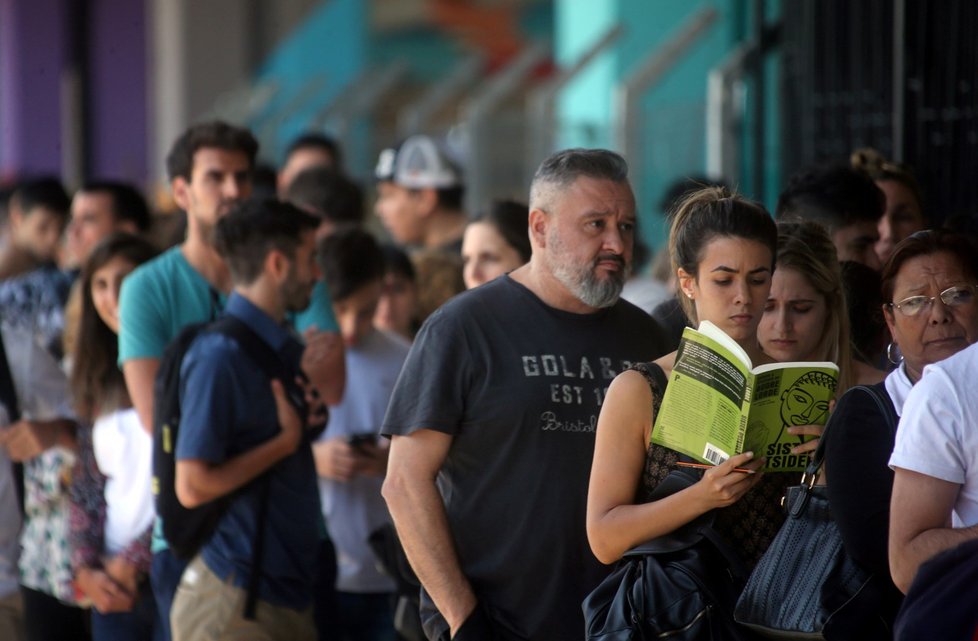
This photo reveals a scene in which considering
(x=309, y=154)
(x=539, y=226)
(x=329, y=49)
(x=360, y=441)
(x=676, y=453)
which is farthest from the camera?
(x=329, y=49)

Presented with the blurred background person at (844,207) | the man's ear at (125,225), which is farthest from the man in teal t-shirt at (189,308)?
the man's ear at (125,225)

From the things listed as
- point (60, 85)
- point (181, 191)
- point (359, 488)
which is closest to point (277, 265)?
point (181, 191)

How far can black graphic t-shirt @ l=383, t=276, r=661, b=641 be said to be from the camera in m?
3.70

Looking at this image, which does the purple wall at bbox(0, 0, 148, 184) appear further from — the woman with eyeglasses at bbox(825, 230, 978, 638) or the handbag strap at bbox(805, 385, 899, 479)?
the handbag strap at bbox(805, 385, 899, 479)

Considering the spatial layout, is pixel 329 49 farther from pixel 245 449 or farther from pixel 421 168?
pixel 245 449

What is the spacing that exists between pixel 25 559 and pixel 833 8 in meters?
4.27

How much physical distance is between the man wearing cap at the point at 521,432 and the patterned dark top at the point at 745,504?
459 mm

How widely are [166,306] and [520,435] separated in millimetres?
1770

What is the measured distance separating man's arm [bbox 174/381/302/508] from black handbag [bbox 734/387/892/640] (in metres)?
1.82

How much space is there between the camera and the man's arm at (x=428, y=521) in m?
3.69

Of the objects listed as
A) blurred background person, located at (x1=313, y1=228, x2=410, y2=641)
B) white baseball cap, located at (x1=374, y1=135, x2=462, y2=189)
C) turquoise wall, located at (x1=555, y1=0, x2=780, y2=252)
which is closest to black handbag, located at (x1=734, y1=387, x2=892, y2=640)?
blurred background person, located at (x1=313, y1=228, x2=410, y2=641)

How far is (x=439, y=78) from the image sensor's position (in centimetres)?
2575

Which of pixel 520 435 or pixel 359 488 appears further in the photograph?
pixel 359 488

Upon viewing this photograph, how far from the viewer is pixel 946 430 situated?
2.74 m
